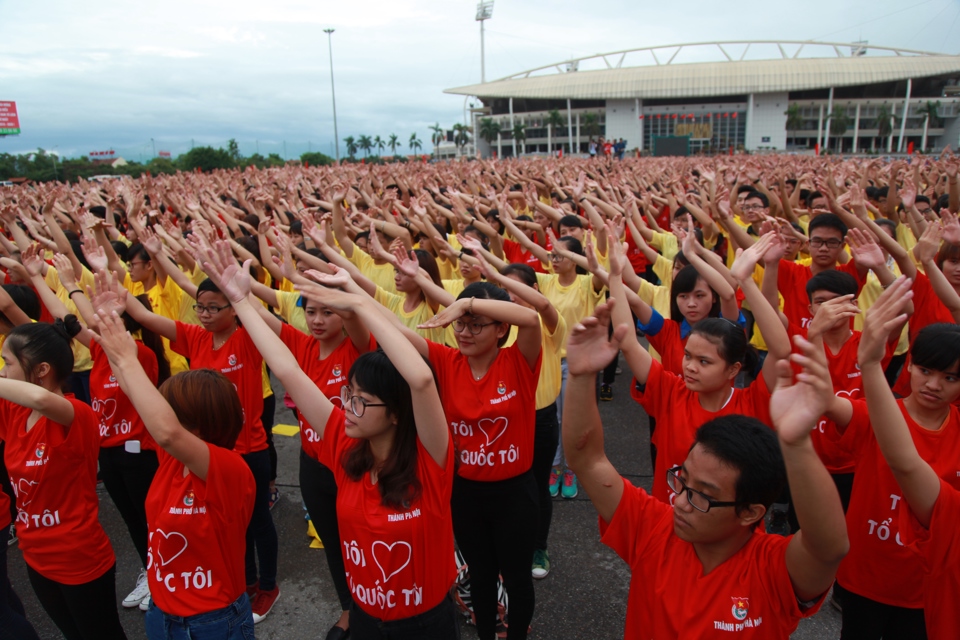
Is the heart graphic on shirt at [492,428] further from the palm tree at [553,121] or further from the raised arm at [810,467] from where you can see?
the palm tree at [553,121]

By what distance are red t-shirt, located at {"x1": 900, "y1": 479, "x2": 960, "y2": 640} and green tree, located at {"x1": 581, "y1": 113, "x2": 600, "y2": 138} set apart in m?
69.4

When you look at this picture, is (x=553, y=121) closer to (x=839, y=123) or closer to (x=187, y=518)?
(x=839, y=123)

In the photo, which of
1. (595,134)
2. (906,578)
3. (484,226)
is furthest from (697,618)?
(595,134)

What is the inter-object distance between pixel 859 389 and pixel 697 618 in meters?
2.01

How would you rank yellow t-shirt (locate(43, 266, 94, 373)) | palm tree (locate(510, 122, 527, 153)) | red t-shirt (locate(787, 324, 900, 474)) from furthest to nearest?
palm tree (locate(510, 122, 527, 153)), yellow t-shirt (locate(43, 266, 94, 373)), red t-shirt (locate(787, 324, 900, 474))

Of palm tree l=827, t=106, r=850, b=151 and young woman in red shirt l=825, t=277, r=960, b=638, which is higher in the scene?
palm tree l=827, t=106, r=850, b=151

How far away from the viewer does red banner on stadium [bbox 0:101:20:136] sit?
37.3m

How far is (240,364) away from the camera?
3.40m

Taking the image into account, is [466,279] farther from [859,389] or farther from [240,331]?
[859,389]

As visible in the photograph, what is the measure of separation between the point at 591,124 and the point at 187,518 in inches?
2793

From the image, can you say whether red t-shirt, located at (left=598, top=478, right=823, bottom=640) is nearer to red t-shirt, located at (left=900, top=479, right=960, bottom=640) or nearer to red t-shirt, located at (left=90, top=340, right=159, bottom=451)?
red t-shirt, located at (left=900, top=479, right=960, bottom=640)

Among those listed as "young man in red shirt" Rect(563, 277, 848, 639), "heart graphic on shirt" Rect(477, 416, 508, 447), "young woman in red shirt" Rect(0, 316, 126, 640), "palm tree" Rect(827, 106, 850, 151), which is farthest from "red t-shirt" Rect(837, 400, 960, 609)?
"palm tree" Rect(827, 106, 850, 151)

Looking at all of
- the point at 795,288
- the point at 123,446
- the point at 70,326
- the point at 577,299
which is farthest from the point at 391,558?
the point at 795,288

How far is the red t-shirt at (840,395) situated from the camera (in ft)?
9.48
